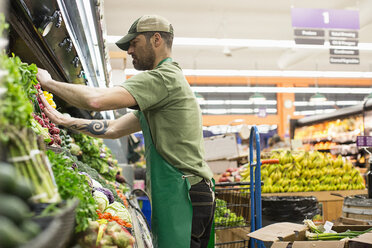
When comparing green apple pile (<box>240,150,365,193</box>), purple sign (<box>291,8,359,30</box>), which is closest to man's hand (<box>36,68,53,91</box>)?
green apple pile (<box>240,150,365,193</box>)

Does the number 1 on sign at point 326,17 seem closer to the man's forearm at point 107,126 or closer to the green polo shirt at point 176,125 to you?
the man's forearm at point 107,126

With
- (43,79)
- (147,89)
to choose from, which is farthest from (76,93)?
(147,89)

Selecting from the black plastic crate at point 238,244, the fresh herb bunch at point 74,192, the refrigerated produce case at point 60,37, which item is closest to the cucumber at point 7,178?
the fresh herb bunch at point 74,192

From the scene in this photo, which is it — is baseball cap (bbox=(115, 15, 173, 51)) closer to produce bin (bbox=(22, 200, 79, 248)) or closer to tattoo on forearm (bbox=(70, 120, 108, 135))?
tattoo on forearm (bbox=(70, 120, 108, 135))

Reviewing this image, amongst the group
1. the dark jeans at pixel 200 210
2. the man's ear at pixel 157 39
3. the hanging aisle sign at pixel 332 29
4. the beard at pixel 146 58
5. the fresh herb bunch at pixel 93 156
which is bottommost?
the dark jeans at pixel 200 210

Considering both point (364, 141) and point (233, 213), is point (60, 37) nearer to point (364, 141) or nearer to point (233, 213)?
point (233, 213)

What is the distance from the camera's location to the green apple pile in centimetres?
495

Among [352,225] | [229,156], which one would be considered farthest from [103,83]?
[229,156]

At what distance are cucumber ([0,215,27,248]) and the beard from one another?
1.58 metres

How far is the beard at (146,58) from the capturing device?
2150mm

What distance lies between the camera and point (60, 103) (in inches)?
129

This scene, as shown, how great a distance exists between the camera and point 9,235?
0.65 m

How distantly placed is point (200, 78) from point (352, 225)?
16541 millimetres

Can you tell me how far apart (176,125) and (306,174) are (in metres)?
3.59
